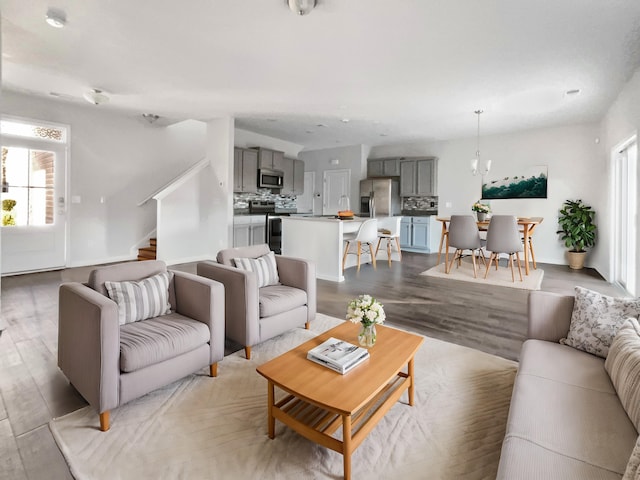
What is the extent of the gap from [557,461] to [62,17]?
4162 millimetres

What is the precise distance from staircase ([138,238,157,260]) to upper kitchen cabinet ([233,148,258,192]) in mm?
1850

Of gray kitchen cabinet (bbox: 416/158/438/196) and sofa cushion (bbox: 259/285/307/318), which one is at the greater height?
gray kitchen cabinet (bbox: 416/158/438/196)

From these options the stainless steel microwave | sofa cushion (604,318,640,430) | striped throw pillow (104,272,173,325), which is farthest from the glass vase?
the stainless steel microwave

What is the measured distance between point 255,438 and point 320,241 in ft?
12.2

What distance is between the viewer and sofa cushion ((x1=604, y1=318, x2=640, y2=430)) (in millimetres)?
1268

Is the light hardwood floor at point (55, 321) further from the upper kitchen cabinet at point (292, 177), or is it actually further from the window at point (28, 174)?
the upper kitchen cabinet at point (292, 177)

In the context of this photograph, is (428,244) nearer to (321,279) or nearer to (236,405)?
(321,279)

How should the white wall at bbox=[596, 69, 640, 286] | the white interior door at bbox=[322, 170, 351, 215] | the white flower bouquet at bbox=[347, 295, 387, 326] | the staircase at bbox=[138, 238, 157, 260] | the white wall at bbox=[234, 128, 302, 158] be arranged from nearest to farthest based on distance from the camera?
the white flower bouquet at bbox=[347, 295, 387, 326] < the white wall at bbox=[596, 69, 640, 286] < the staircase at bbox=[138, 238, 157, 260] < the white wall at bbox=[234, 128, 302, 158] < the white interior door at bbox=[322, 170, 351, 215]

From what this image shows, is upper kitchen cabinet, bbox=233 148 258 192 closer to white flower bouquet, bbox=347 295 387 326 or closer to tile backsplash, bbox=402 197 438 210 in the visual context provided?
tile backsplash, bbox=402 197 438 210

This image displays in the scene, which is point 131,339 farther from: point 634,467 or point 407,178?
point 407,178

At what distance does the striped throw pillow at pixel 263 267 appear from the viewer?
9.39 ft

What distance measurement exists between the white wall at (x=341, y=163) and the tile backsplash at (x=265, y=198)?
896 mm

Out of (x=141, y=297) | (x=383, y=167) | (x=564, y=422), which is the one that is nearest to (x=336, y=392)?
(x=564, y=422)

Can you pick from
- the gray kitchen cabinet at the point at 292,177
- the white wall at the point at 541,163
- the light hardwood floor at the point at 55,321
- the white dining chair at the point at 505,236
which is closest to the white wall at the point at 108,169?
the light hardwood floor at the point at 55,321
